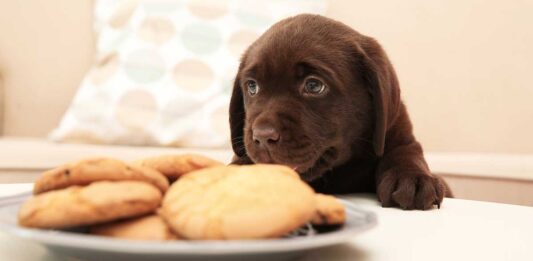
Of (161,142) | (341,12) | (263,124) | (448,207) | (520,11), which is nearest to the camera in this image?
(448,207)

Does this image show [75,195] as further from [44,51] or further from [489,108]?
[44,51]

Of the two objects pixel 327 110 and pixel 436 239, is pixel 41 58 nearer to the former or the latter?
pixel 327 110

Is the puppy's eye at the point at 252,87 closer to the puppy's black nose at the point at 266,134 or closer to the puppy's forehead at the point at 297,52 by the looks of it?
the puppy's forehead at the point at 297,52

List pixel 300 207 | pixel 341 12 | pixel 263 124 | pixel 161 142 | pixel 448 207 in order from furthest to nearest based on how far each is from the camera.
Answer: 1. pixel 341 12
2. pixel 161 142
3. pixel 263 124
4. pixel 448 207
5. pixel 300 207

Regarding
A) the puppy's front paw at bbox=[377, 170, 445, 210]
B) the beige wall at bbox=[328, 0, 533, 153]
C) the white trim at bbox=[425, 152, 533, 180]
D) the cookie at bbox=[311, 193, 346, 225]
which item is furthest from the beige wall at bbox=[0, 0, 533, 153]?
the cookie at bbox=[311, 193, 346, 225]

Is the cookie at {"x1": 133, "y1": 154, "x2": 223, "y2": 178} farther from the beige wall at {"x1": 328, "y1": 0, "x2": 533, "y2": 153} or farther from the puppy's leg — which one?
the beige wall at {"x1": 328, "y1": 0, "x2": 533, "y2": 153}

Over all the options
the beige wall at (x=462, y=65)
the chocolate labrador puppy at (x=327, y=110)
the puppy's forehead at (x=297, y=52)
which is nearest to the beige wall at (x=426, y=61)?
the beige wall at (x=462, y=65)

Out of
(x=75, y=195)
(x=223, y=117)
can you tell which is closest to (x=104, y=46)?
(x=223, y=117)
